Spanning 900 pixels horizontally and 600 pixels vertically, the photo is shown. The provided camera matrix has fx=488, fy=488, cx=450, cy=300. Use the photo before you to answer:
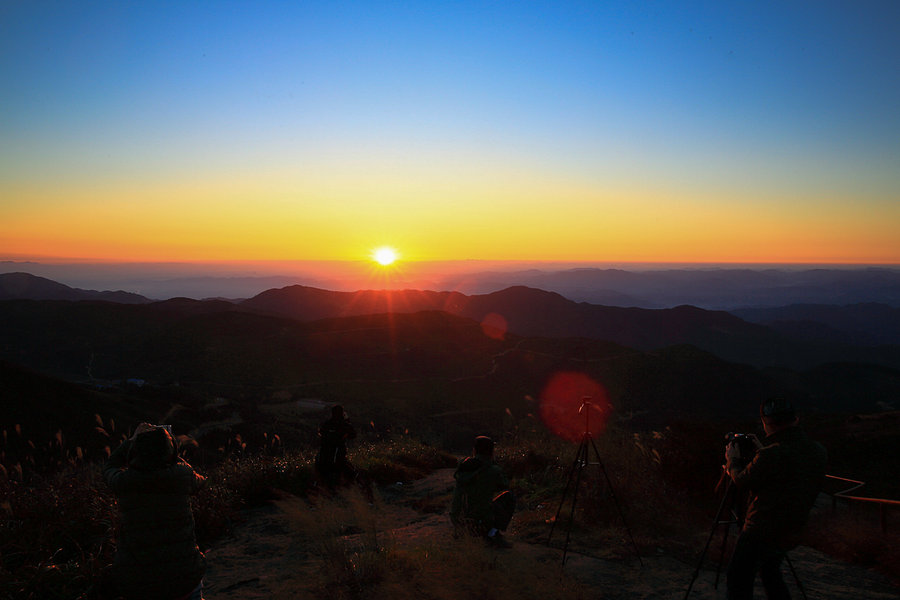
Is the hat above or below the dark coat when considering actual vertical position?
above

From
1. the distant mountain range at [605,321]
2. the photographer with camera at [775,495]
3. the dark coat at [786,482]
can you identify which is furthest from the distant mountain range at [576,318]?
the dark coat at [786,482]

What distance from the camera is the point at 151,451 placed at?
10.8 feet

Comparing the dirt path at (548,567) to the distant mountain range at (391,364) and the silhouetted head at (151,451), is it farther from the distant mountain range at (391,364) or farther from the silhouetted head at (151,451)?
the distant mountain range at (391,364)

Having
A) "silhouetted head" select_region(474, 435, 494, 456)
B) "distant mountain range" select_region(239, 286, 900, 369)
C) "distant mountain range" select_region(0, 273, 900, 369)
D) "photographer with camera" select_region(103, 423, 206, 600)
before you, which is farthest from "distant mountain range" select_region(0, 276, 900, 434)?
"silhouetted head" select_region(474, 435, 494, 456)

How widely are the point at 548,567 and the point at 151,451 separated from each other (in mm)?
3487

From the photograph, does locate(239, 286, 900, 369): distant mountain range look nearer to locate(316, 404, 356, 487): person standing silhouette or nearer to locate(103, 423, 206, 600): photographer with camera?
locate(316, 404, 356, 487): person standing silhouette

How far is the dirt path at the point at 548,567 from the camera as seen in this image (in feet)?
14.9

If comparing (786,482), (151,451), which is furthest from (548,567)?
(151,451)

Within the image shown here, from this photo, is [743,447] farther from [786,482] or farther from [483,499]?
[483,499]

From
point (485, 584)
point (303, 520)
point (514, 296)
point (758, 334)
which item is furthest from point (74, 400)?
point (758, 334)

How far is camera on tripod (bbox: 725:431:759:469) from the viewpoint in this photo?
3895mm

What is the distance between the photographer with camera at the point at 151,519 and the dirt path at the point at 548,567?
111 centimetres

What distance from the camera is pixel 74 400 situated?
29.9 meters

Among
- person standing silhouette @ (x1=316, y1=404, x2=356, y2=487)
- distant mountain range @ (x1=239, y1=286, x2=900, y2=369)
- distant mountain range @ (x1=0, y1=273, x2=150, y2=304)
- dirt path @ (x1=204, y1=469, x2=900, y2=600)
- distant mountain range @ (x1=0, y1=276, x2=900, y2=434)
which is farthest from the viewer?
distant mountain range @ (x1=0, y1=273, x2=150, y2=304)
